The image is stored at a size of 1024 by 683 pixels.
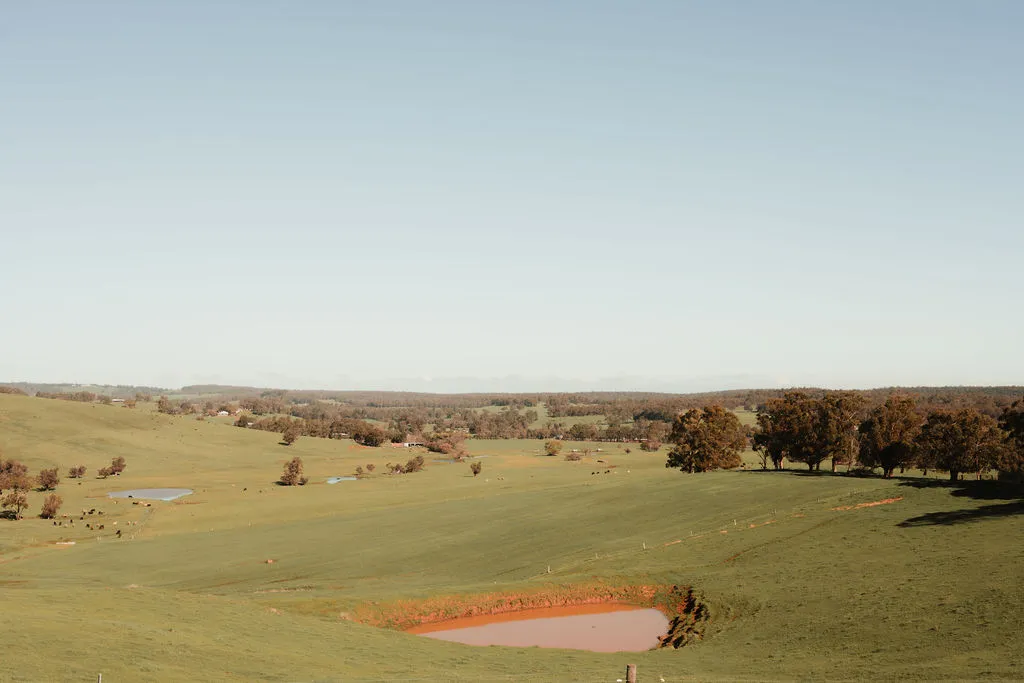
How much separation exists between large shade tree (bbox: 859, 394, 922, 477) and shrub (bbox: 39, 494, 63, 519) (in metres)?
120

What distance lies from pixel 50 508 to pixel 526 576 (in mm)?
83633

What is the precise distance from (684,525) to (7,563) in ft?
233

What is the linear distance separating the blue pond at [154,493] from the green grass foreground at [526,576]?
7705 mm

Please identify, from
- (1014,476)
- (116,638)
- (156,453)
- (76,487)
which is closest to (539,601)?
(116,638)

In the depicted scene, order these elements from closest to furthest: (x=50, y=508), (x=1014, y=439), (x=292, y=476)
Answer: (x=1014, y=439) → (x=50, y=508) → (x=292, y=476)

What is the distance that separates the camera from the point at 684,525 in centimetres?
7569

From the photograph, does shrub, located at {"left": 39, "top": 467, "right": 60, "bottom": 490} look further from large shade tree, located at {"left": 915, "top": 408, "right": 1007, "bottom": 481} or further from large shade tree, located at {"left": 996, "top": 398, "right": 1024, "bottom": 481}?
large shade tree, located at {"left": 996, "top": 398, "right": 1024, "bottom": 481}

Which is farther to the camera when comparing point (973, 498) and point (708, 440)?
point (708, 440)

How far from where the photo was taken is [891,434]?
3974 inches

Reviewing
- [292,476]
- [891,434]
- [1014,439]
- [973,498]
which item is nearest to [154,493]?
[292,476]

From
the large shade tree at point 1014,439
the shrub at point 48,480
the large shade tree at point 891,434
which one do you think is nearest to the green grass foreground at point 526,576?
the shrub at point 48,480

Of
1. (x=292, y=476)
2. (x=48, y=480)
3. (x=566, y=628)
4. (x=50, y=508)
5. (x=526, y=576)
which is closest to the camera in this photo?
(x=566, y=628)

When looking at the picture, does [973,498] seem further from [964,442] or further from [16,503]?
[16,503]

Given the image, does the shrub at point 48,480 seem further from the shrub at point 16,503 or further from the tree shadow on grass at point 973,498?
the tree shadow on grass at point 973,498
